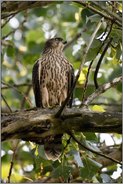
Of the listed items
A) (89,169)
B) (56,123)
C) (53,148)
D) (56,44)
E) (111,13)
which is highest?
(111,13)

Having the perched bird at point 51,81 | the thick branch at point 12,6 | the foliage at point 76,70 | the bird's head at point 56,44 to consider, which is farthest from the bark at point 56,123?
the bird's head at point 56,44

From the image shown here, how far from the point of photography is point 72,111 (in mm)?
3969

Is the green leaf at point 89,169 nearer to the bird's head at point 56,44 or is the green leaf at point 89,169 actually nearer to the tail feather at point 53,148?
the tail feather at point 53,148

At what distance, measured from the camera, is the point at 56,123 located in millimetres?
3953

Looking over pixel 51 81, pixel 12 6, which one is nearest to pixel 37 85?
pixel 51 81

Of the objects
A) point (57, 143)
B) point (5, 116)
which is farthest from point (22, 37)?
point (5, 116)

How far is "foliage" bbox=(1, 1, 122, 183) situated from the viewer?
4761 mm

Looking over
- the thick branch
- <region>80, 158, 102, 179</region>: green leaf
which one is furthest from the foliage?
the thick branch

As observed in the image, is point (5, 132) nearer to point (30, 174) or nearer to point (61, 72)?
point (61, 72)

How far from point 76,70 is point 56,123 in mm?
2719

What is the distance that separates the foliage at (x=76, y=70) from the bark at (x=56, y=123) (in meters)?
0.53

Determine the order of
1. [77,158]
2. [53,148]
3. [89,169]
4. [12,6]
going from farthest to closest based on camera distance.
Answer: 1. [12,6]
2. [53,148]
3. [89,169]
4. [77,158]

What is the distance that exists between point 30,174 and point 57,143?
1.59m

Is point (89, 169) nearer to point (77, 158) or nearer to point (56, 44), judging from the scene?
point (77, 158)
